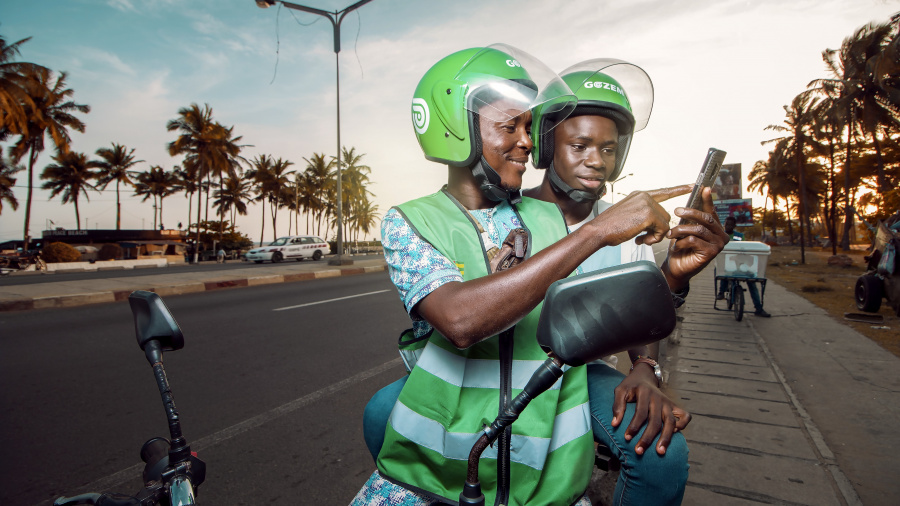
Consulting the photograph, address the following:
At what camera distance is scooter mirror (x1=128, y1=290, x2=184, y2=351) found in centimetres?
111

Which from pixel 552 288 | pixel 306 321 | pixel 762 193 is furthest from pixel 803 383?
pixel 762 193

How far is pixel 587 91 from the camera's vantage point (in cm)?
171

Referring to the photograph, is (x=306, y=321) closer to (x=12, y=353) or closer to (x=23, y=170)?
(x=12, y=353)

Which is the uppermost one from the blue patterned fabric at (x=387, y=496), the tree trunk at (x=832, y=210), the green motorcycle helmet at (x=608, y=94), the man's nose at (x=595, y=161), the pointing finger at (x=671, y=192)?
the tree trunk at (x=832, y=210)

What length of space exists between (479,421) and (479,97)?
800 millimetres

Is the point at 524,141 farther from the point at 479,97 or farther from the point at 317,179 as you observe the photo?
the point at 317,179

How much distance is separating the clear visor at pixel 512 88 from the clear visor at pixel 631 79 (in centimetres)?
42

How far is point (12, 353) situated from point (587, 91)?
6491mm

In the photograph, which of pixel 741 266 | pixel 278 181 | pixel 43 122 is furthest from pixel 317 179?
pixel 741 266

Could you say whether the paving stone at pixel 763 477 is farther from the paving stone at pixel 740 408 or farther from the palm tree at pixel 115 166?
the palm tree at pixel 115 166

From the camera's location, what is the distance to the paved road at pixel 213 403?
2687 millimetres

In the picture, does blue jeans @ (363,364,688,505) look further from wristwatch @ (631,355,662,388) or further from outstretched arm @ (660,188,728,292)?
outstretched arm @ (660,188,728,292)

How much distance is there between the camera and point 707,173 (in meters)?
1.19

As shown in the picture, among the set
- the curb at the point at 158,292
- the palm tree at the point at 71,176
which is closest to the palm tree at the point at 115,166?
the palm tree at the point at 71,176
